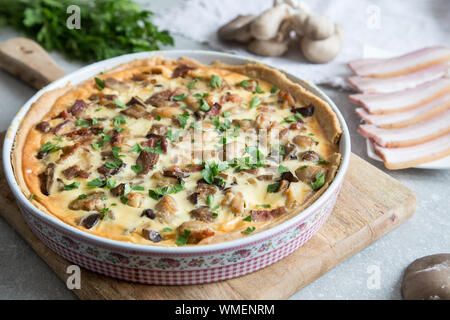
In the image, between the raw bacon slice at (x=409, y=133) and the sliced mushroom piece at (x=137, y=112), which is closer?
the sliced mushroom piece at (x=137, y=112)

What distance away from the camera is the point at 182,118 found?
394 centimetres

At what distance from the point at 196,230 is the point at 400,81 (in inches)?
109

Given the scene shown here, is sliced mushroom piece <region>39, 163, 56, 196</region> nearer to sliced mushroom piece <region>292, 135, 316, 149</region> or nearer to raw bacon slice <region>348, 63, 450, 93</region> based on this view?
sliced mushroom piece <region>292, 135, 316, 149</region>

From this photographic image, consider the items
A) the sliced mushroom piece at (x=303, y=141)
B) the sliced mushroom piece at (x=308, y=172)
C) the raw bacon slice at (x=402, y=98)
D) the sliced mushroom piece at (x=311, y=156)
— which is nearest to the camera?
the sliced mushroom piece at (x=308, y=172)

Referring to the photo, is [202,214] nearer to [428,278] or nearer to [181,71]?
[428,278]

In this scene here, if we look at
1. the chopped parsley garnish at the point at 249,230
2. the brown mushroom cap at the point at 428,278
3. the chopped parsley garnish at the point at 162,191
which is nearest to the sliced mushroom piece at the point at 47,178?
the chopped parsley garnish at the point at 162,191

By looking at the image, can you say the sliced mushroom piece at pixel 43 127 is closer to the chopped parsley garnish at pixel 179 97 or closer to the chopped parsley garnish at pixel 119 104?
the chopped parsley garnish at pixel 119 104

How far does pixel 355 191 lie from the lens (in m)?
3.78

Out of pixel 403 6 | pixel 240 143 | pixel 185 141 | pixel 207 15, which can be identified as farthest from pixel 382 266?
pixel 403 6

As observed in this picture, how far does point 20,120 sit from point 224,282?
1.88 m

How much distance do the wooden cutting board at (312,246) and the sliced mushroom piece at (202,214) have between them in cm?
37

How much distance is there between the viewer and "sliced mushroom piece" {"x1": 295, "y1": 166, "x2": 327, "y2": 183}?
3445 mm

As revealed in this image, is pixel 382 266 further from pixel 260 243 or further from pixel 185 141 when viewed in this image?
pixel 185 141

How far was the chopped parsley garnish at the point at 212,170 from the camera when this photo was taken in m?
3.40
